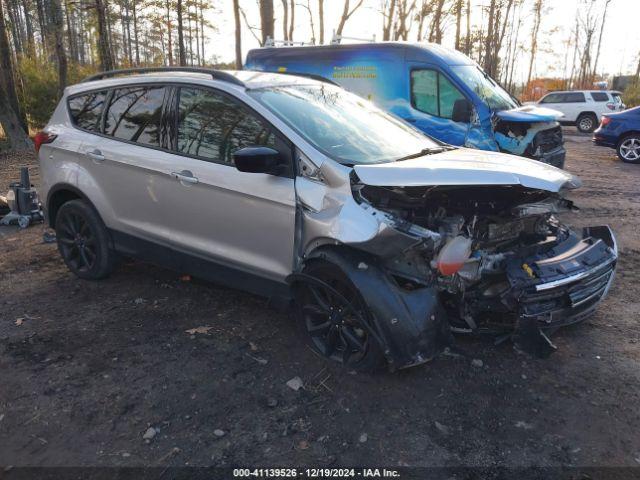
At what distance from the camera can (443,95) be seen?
7832 millimetres

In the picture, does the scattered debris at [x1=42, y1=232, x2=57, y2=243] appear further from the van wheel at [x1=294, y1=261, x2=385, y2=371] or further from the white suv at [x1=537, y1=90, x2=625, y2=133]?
the white suv at [x1=537, y1=90, x2=625, y2=133]

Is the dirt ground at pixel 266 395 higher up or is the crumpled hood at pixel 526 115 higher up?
the crumpled hood at pixel 526 115

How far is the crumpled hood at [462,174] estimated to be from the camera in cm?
289

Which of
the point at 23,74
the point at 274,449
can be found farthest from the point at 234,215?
the point at 23,74

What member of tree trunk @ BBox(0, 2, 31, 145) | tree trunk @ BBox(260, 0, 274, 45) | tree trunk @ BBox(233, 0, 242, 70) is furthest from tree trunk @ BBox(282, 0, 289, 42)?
tree trunk @ BBox(0, 2, 31, 145)

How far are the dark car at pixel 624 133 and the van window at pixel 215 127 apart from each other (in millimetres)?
12049

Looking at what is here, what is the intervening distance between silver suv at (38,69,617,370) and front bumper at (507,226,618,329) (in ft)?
0.04

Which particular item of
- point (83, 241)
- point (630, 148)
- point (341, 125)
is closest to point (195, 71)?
point (341, 125)

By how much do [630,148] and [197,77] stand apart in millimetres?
12266

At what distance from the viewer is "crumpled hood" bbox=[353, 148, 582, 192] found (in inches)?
114

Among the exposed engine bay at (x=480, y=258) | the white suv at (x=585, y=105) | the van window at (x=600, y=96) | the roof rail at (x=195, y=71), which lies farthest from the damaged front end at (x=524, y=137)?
the van window at (x=600, y=96)

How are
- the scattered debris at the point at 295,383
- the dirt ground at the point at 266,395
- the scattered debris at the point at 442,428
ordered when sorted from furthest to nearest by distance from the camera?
the scattered debris at the point at 295,383, the scattered debris at the point at 442,428, the dirt ground at the point at 266,395

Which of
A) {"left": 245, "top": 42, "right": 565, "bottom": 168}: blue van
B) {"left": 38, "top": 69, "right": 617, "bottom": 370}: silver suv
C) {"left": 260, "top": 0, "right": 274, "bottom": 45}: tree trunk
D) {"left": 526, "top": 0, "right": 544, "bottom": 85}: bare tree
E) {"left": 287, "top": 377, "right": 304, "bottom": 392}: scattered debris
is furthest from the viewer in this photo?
{"left": 526, "top": 0, "right": 544, "bottom": 85}: bare tree

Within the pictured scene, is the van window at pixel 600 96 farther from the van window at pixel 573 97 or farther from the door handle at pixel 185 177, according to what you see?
the door handle at pixel 185 177
